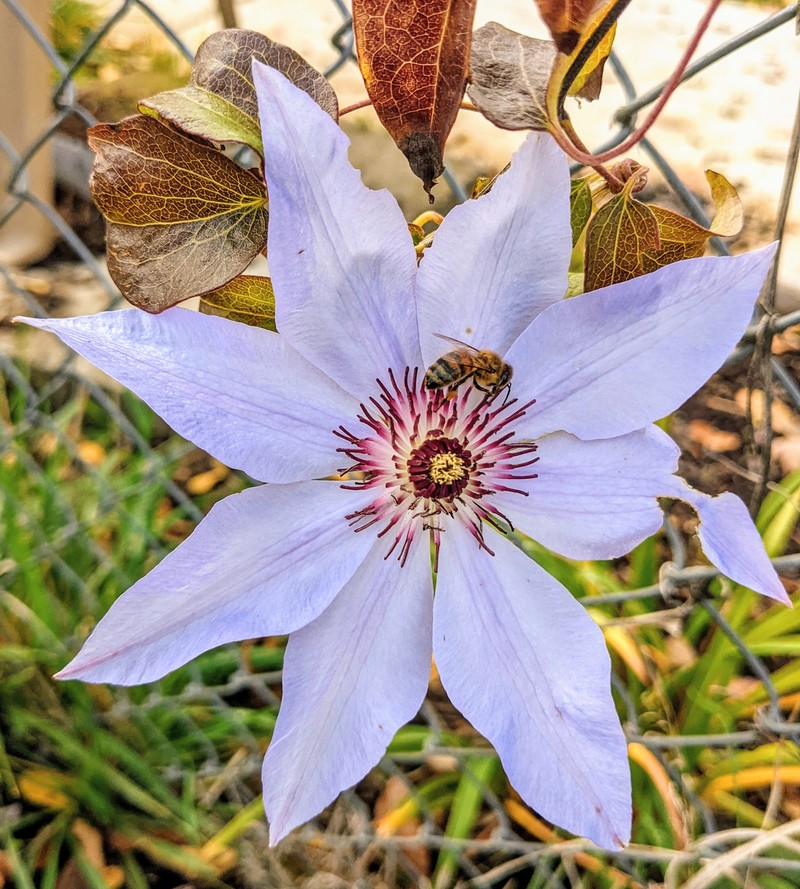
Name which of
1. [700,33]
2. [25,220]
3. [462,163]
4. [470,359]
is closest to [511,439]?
[470,359]

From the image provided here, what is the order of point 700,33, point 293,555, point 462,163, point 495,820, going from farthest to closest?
point 462,163
point 495,820
point 293,555
point 700,33

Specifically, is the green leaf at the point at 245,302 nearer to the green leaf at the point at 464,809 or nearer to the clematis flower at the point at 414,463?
the clematis flower at the point at 414,463

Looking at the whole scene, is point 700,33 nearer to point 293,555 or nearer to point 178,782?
point 293,555

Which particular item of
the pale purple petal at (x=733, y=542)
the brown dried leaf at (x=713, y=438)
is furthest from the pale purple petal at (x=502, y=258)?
the brown dried leaf at (x=713, y=438)

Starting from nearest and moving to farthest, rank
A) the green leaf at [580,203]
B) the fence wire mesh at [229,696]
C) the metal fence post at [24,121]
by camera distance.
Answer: the green leaf at [580,203], the fence wire mesh at [229,696], the metal fence post at [24,121]

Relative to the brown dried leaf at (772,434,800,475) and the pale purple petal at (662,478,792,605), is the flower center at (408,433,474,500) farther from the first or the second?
the brown dried leaf at (772,434,800,475)

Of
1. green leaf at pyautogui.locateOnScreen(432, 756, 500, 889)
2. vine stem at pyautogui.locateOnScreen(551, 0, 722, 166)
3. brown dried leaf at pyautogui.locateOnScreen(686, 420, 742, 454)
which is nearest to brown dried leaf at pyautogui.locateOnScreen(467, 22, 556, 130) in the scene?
vine stem at pyautogui.locateOnScreen(551, 0, 722, 166)

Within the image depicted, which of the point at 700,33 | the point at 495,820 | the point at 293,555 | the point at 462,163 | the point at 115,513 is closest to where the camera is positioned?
the point at 700,33

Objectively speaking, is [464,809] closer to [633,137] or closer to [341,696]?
[341,696]
